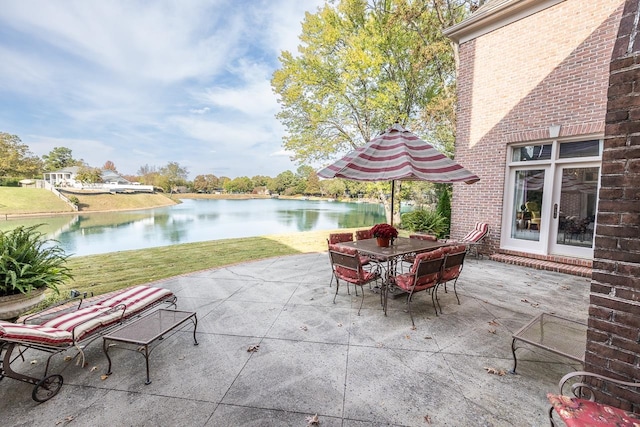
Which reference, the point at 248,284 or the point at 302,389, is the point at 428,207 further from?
the point at 302,389

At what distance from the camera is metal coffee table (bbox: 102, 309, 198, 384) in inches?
97.7

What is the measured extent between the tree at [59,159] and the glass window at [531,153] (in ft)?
271

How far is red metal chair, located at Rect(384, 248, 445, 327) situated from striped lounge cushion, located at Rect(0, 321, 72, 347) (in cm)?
353

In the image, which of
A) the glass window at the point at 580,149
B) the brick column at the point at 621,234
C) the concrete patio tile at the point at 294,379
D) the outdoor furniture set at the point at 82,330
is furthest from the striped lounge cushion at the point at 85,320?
the glass window at the point at 580,149

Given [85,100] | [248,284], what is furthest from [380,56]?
[85,100]

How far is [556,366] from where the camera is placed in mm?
2682

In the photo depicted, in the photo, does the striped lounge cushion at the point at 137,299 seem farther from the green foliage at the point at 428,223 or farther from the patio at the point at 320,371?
the green foliage at the point at 428,223

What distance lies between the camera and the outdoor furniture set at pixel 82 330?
7.26 ft

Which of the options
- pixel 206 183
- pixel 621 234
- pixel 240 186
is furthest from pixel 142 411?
pixel 240 186

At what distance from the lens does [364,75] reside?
1333 cm

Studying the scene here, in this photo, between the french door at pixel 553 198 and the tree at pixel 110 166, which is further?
the tree at pixel 110 166

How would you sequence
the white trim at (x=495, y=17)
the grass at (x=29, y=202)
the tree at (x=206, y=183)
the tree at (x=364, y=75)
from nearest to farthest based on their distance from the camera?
1. the white trim at (x=495, y=17)
2. the tree at (x=364, y=75)
3. the grass at (x=29, y=202)
4. the tree at (x=206, y=183)

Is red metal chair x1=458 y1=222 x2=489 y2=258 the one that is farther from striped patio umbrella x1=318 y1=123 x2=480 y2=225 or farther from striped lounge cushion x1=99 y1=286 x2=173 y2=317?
striped lounge cushion x1=99 y1=286 x2=173 y2=317

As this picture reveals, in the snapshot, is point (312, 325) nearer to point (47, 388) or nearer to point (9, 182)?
point (47, 388)
